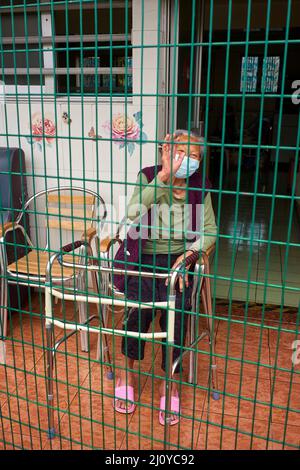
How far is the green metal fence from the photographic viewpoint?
1499 mm

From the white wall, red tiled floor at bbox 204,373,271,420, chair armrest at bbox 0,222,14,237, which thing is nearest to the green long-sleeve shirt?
the white wall

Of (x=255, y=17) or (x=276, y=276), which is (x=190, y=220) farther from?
(x=255, y=17)

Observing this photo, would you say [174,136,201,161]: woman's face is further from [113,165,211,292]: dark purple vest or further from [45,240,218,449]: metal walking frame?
[45,240,218,449]: metal walking frame

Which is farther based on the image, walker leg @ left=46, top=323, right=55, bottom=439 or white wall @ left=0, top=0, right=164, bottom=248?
white wall @ left=0, top=0, right=164, bottom=248

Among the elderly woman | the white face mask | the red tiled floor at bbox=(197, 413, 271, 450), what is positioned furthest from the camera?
the elderly woman

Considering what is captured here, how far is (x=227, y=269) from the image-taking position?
366cm

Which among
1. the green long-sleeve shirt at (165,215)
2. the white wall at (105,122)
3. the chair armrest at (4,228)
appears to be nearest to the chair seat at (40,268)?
the chair armrest at (4,228)

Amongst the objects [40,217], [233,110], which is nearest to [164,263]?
[40,217]

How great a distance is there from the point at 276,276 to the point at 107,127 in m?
1.81

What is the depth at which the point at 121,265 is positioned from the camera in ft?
7.52

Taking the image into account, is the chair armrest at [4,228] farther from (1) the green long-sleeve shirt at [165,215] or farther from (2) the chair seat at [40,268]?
(1) the green long-sleeve shirt at [165,215]

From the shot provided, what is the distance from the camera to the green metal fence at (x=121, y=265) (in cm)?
150

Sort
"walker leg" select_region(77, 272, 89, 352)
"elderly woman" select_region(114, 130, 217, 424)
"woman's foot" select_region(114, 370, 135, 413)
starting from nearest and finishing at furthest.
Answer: "elderly woman" select_region(114, 130, 217, 424), "woman's foot" select_region(114, 370, 135, 413), "walker leg" select_region(77, 272, 89, 352)
